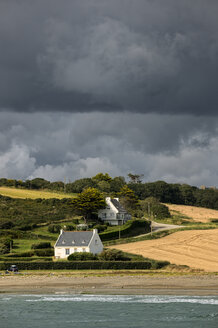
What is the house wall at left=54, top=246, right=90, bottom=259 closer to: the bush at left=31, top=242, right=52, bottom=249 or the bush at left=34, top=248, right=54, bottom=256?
the bush at left=34, top=248, right=54, bottom=256

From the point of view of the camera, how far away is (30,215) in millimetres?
120938

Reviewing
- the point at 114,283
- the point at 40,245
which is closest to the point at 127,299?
the point at 114,283

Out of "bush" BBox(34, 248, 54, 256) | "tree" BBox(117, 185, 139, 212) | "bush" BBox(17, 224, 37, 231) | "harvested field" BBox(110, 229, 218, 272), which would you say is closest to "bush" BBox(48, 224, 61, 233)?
"bush" BBox(17, 224, 37, 231)

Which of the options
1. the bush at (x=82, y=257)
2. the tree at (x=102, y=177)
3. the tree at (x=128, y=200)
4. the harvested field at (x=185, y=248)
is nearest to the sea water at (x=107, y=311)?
the bush at (x=82, y=257)

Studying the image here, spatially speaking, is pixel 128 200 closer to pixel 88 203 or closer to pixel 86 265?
pixel 88 203

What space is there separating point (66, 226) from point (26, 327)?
6291cm

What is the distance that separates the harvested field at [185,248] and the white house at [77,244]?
8334 mm

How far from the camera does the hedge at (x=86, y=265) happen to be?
70.9 meters

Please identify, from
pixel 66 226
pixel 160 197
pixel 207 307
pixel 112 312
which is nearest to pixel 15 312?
pixel 112 312

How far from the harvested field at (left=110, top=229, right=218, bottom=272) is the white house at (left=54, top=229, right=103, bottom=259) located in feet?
27.3

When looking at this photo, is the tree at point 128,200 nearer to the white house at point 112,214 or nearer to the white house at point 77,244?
the white house at point 112,214

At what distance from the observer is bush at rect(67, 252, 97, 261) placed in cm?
7681

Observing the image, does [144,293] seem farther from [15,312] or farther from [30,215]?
[30,215]

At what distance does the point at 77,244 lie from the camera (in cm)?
8281
